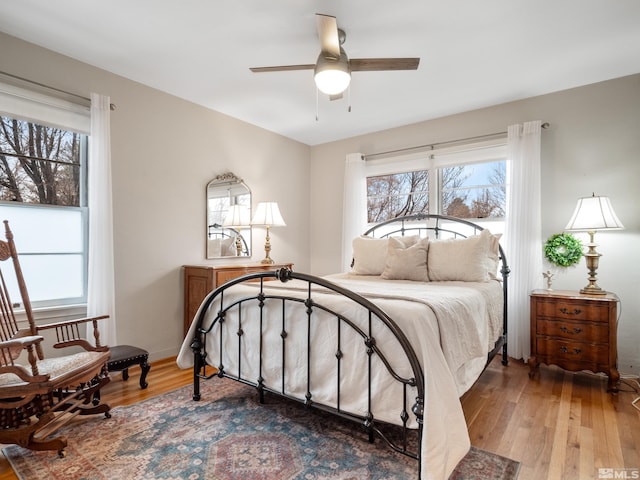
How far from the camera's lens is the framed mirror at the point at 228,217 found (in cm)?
372

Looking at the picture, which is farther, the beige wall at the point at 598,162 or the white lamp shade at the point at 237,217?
the white lamp shade at the point at 237,217

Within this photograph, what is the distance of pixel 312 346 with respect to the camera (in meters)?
1.81

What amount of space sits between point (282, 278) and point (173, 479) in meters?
1.03

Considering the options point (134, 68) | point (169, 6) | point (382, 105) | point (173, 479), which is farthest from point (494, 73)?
point (173, 479)

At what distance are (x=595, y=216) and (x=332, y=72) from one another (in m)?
2.36

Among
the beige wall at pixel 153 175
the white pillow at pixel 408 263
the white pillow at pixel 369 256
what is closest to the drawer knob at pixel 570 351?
the white pillow at pixel 408 263

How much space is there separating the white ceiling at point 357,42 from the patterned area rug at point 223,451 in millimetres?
2535

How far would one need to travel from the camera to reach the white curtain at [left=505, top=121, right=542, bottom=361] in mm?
3166

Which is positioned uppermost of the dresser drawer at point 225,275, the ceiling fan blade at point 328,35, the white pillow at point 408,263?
the ceiling fan blade at point 328,35

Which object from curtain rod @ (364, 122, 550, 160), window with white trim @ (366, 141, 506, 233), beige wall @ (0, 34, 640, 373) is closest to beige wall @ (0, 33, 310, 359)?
beige wall @ (0, 34, 640, 373)

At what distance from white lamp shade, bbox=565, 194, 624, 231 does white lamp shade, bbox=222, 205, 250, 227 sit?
10.5 feet

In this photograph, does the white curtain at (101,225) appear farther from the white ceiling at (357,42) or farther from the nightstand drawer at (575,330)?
the nightstand drawer at (575,330)

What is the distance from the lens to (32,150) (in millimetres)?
2541

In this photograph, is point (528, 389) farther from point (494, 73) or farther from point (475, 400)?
point (494, 73)
